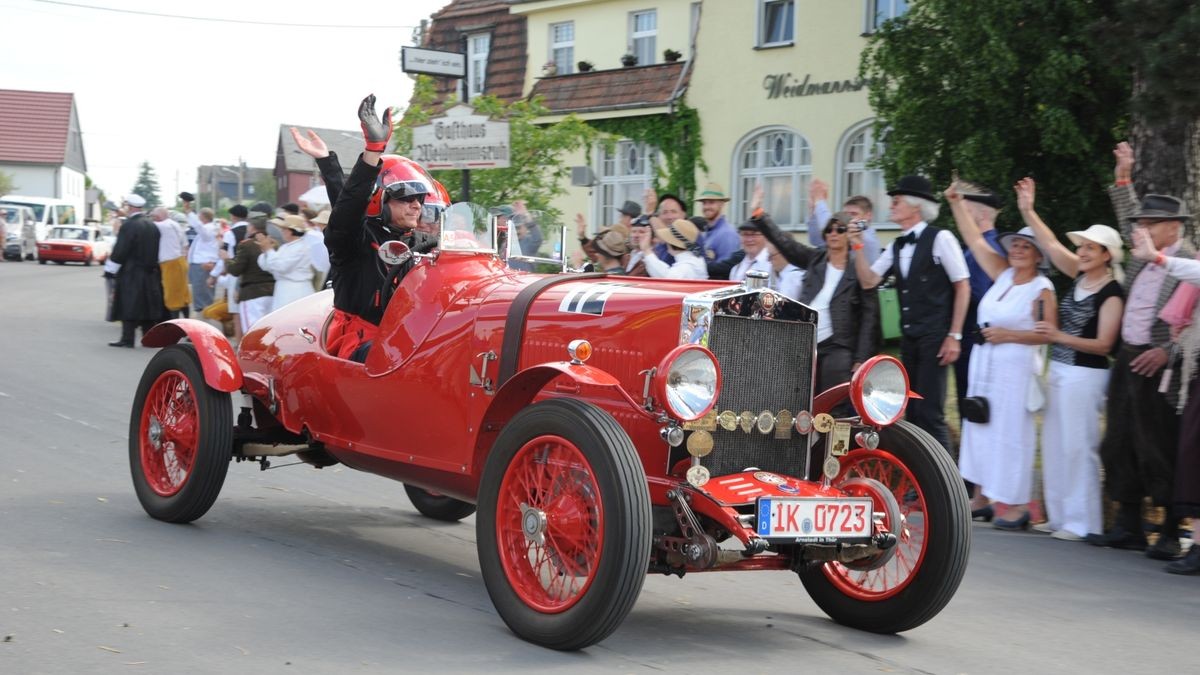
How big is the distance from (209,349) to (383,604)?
2.14 metres

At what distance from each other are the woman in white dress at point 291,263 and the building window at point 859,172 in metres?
11.7

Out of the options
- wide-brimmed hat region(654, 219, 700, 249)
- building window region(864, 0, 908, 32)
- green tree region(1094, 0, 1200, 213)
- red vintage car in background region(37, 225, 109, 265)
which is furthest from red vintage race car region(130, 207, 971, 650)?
red vintage car in background region(37, 225, 109, 265)

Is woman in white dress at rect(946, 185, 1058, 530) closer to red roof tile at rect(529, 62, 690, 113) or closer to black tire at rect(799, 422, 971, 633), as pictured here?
black tire at rect(799, 422, 971, 633)

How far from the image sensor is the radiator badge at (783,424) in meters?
5.43

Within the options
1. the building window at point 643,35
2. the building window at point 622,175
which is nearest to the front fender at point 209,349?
the building window at point 622,175

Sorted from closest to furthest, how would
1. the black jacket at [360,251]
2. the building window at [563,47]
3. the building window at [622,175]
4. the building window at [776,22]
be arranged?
the black jacket at [360,251]
the building window at [776,22]
the building window at [622,175]
the building window at [563,47]

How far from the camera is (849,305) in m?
8.59

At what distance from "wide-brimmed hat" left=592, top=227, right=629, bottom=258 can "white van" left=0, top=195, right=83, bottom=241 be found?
148 feet

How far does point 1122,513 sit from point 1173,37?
181 inches

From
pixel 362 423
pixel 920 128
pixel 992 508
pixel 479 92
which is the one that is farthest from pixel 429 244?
pixel 479 92

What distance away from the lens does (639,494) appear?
464 centimetres

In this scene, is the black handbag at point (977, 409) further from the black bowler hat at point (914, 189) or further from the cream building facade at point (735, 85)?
the cream building facade at point (735, 85)

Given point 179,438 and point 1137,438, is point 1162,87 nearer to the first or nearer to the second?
point 1137,438

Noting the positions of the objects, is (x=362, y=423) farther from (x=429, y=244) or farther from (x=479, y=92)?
(x=479, y=92)
